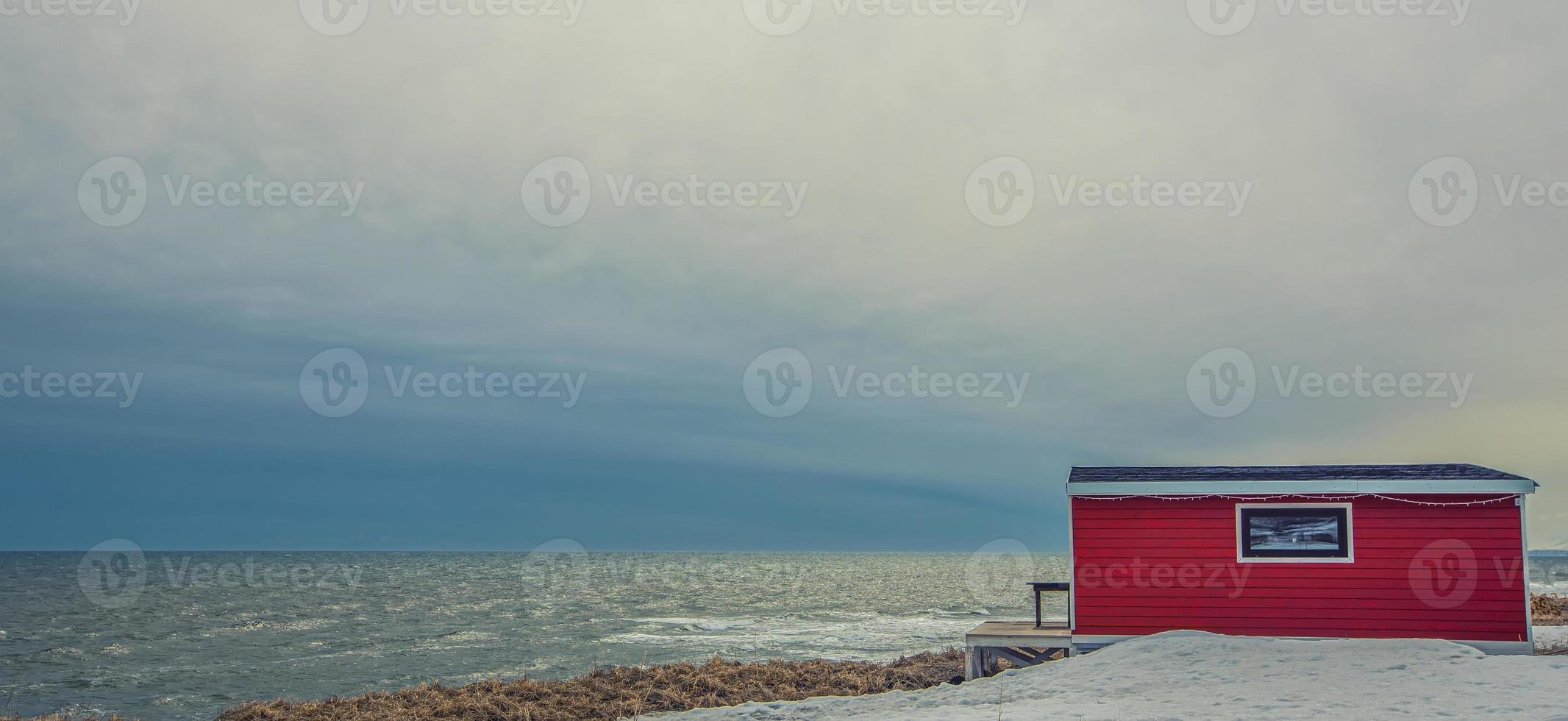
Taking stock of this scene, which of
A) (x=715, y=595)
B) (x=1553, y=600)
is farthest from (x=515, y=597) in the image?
(x=1553, y=600)

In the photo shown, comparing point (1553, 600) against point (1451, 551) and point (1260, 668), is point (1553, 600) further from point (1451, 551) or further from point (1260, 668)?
point (1260, 668)

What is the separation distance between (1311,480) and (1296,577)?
153 cm

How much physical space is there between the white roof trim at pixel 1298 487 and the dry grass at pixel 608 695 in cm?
604

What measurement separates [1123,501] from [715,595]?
53809mm

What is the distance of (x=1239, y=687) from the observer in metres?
12.8

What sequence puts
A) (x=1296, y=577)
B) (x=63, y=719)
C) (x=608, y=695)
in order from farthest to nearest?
(x=63, y=719) → (x=608, y=695) → (x=1296, y=577)

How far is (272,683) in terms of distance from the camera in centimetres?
2670

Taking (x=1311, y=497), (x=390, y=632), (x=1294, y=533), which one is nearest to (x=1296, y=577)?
(x=1294, y=533)

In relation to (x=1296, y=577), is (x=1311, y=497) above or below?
above

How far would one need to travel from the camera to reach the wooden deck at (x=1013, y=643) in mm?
16953
